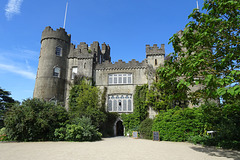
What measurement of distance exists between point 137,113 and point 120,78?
6173 mm

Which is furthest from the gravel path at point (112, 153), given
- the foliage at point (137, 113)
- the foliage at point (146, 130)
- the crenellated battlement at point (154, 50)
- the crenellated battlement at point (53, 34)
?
the crenellated battlement at point (53, 34)

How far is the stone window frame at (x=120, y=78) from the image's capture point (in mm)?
24484

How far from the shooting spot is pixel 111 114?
2277cm

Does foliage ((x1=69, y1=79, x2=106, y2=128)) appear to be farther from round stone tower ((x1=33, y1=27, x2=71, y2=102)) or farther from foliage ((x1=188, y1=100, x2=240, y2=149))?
foliage ((x1=188, y1=100, x2=240, y2=149))

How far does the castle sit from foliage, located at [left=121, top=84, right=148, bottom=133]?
1.01m

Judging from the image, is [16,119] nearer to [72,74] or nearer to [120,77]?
[72,74]

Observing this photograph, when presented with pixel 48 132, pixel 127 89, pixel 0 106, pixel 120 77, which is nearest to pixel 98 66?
pixel 120 77

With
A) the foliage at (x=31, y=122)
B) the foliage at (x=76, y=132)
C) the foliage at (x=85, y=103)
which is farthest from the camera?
the foliage at (x=85, y=103)

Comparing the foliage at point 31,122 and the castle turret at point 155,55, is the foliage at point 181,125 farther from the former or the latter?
the foliage at point 31,122

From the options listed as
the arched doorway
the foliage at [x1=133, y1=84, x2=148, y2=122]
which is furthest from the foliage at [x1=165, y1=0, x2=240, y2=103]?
the arched doorway

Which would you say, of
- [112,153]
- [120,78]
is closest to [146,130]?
[120,78]

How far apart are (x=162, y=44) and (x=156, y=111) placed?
10.5 m

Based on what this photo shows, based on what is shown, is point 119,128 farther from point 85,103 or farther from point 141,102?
point 85,103

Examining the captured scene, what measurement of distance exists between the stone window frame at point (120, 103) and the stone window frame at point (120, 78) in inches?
81.5
